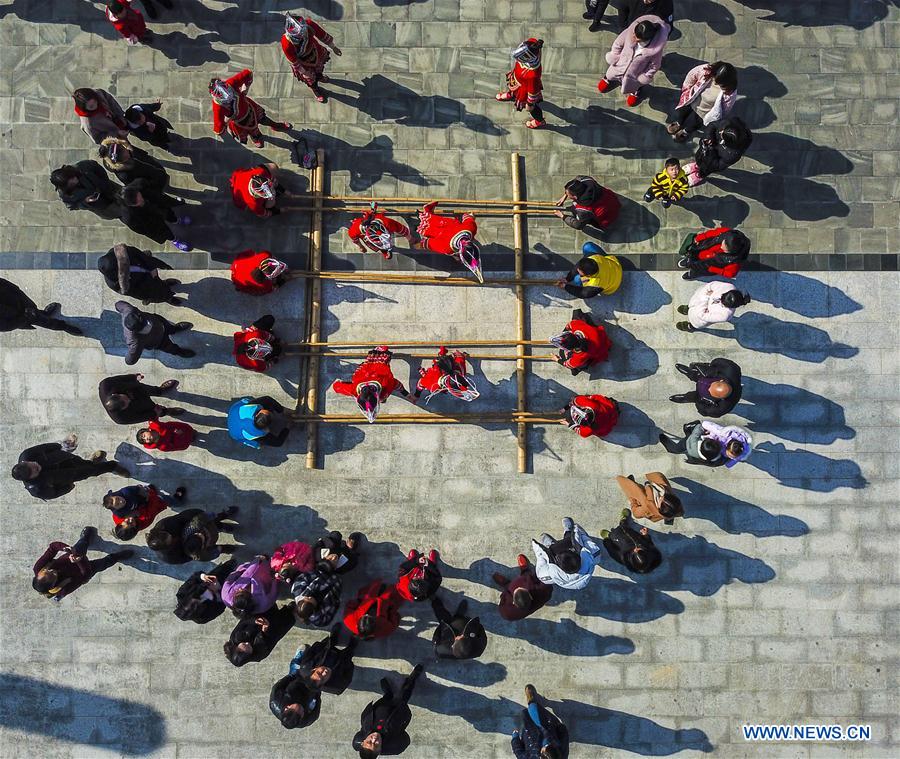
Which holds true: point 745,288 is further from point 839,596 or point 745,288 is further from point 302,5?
point 302,5

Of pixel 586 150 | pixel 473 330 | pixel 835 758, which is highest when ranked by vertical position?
pixel 586 150

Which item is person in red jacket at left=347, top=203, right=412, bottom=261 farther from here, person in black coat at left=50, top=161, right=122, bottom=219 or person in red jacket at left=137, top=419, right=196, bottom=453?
person in red jacket at left=137, top=419, right=196, bottom=453

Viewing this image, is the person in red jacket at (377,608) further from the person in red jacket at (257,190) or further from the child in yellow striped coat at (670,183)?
the child in yellow striped coat at (670,183)

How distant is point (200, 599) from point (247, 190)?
21.9 feet

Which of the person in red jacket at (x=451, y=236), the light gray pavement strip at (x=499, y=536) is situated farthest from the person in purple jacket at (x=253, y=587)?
the person in red jacket at (x=451, y=236)

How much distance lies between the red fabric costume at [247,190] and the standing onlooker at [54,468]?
5.02 m

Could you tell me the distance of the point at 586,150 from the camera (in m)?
10.8

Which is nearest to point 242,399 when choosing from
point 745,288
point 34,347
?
point 34,347

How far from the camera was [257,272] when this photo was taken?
31.1 ft

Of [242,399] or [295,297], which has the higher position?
[295,297]

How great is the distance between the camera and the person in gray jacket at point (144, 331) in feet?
29.0

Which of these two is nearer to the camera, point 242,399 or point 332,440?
point 242,399

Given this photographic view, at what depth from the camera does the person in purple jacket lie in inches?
345

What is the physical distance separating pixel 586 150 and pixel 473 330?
4042mm
